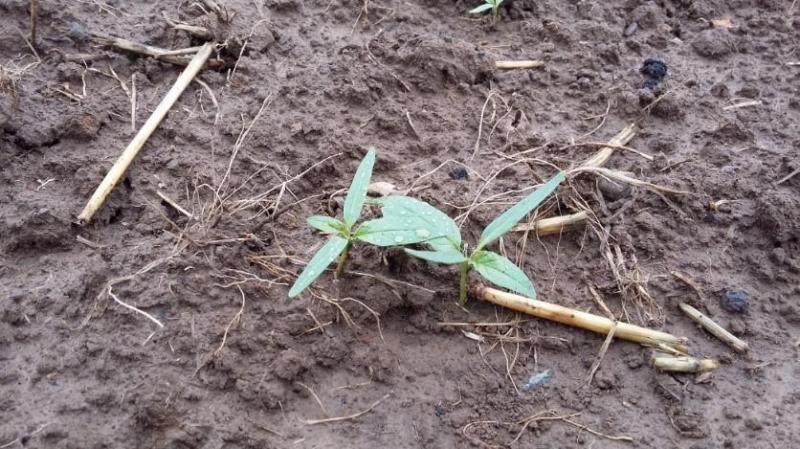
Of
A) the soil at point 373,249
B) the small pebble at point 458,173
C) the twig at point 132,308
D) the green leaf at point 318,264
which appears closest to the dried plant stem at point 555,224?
the soil at point 373,249

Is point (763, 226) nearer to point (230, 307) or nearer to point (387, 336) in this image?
point (387, 336)

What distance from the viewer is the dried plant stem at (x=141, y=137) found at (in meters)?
1.77

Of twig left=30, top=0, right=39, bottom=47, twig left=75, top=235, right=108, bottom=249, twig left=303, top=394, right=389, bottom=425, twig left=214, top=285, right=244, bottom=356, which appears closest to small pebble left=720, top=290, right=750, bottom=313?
twig left=303, top=394, right=389, bottom=425

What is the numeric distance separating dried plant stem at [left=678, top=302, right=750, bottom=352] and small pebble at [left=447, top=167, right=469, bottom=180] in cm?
72

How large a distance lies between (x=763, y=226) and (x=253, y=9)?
1922mm

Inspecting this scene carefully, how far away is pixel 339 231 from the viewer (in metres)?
1.54

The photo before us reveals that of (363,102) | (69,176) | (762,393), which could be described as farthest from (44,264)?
(762,393)

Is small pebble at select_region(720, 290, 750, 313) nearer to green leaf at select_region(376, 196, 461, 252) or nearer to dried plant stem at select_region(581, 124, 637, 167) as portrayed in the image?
dried plant stem at select_region(581, 124, 637, 167)

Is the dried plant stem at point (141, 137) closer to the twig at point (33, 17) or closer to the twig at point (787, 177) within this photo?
the twig at point (33, 17)

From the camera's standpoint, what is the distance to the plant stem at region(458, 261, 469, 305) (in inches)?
62.0

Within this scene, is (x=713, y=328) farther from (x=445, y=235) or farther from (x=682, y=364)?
(x=445, y=235)

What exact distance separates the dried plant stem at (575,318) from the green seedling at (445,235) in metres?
0.12

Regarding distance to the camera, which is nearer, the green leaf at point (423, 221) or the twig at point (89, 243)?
the green leaf at point (423, 221)

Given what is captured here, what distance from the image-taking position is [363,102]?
2.14 meters
